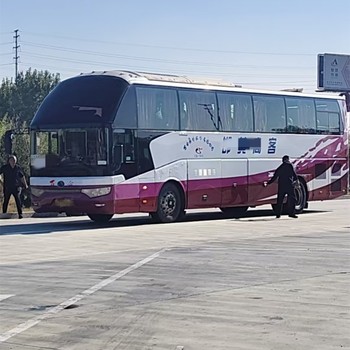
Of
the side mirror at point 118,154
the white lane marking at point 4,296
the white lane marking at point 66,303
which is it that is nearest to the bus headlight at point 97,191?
the side mirror at point 118,154

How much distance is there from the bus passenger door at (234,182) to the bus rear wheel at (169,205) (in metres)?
1.74

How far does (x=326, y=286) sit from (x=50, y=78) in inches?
3556

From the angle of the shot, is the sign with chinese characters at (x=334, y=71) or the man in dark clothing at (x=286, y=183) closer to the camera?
the man in dark clothing at (x=286, y=183)

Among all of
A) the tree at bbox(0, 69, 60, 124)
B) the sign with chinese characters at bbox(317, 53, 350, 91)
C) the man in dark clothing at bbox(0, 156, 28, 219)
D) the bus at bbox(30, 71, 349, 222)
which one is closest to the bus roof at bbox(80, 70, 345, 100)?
the bus at bbox(30, 71, 349, 222)

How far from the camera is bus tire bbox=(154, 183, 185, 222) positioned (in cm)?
2194

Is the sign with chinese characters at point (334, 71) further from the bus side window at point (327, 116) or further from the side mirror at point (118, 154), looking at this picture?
the side mirror at point (118, 154)

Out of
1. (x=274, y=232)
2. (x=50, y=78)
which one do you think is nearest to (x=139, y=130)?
(x=274, y=232)

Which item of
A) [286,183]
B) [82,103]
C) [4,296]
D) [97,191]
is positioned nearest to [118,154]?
[97,191]

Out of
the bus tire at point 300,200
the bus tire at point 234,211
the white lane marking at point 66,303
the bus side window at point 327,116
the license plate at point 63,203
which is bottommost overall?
the bus tire at point 234,211

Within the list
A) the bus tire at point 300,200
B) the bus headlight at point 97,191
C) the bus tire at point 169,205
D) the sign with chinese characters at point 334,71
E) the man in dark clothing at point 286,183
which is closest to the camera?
the bus headlight at point 97,191

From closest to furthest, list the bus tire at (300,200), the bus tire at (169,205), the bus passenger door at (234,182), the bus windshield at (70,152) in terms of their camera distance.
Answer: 1. the bus windshield at (70,152)
2. the bus tire at (169,205)
3. the bus passenger door at (234,182)
4. the bus tire at (300,200)

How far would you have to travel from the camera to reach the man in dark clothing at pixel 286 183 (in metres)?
24.0

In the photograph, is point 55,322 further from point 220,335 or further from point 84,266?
point 84,266

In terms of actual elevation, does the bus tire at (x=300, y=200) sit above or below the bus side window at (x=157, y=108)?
below
